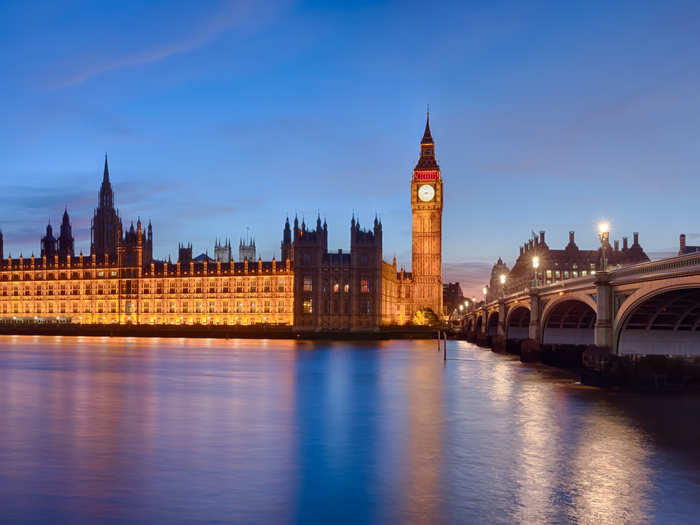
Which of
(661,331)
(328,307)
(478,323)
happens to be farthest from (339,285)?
(661,331)

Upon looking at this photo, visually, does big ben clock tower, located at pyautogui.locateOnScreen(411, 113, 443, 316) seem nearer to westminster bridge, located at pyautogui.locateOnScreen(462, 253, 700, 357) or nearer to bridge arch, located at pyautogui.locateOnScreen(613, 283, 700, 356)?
westminster bridge, located at pyautogui.locateOnScreen(462, 253, 700, 357)

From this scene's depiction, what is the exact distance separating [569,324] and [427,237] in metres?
92.8

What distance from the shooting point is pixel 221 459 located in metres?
19.0

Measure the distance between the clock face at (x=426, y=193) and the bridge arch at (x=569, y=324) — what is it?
94651mm

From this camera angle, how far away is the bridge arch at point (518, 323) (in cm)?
7306

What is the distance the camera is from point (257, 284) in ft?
461

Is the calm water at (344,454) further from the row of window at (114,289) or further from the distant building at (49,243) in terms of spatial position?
the distant building at (49,243)

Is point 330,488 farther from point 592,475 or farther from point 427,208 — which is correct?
point 427,208

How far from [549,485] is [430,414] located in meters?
12.9

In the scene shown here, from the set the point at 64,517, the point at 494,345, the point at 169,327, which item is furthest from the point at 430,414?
the point at 169,327

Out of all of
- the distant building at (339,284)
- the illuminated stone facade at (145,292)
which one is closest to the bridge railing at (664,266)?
the distant building at (339,284)

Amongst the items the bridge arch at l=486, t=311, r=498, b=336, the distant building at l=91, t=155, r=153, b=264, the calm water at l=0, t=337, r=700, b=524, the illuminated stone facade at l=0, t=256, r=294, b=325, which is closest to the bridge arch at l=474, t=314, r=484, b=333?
the bridge arch at l=486, t=311, r=498, b=336

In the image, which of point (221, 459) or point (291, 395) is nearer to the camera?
point (221, 459)

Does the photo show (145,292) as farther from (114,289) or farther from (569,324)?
(569,324)
